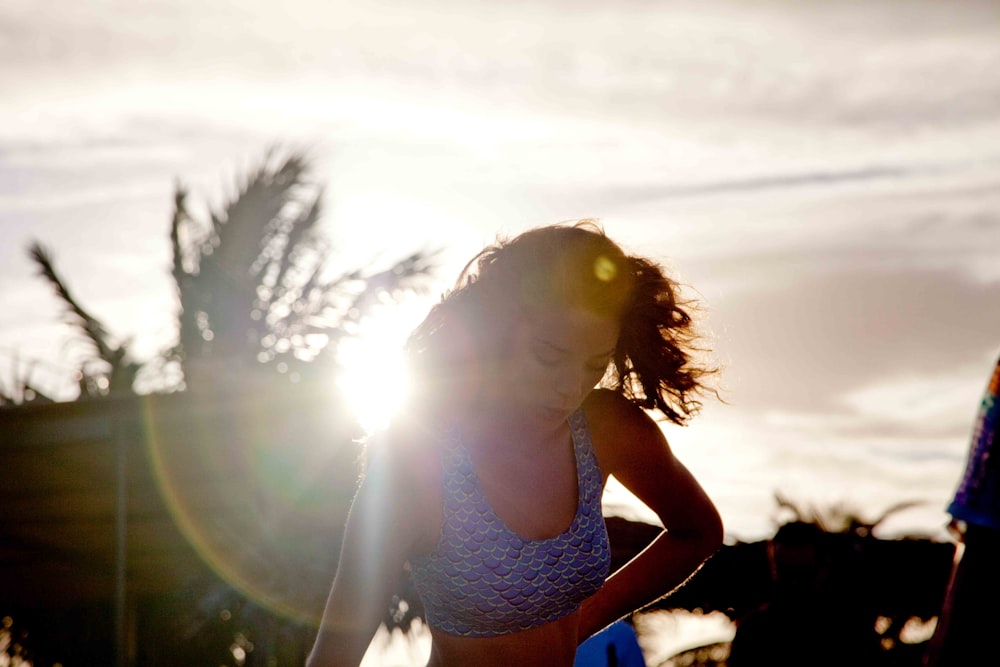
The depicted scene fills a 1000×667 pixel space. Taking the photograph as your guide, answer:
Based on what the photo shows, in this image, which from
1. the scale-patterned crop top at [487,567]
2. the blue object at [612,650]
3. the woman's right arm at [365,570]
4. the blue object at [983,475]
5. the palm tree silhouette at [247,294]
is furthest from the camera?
the palm tree silhouette at [247,294]

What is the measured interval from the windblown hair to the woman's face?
0.09 feet

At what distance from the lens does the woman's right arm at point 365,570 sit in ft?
7.20

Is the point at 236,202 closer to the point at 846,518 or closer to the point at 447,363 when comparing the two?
the point at 846,518

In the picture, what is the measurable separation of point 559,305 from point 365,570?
71cm

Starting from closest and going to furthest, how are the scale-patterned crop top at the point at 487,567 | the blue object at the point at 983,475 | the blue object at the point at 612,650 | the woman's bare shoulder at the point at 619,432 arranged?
the blue object at the point at 983,475, the scale-patterned crop top at the point at 487,567, the woman's bare shoulder at the point at 619,432, the blue object at the point at 612,650

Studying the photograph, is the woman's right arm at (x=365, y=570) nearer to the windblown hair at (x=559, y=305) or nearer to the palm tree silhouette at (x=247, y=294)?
the windblown hair at (x=559, y=305)

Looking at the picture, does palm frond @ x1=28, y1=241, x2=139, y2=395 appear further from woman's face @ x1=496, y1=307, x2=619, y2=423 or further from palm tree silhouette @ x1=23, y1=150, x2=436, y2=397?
woman's face @ x1=496, y1=307, x2=619, y2=423

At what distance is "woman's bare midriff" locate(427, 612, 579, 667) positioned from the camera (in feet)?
8.39

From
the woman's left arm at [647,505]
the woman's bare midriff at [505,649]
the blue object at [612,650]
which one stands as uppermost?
the woman's left arm at [647,505]

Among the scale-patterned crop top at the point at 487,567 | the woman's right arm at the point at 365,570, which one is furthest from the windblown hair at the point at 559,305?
the woman's right arm at the point at 365,570

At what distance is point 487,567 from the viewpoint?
252 cm

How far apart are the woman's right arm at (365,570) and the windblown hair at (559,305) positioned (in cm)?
37

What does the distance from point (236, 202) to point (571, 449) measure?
50.3 feet

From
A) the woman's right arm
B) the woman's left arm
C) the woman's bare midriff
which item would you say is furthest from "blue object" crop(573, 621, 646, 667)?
the woman's right arm
